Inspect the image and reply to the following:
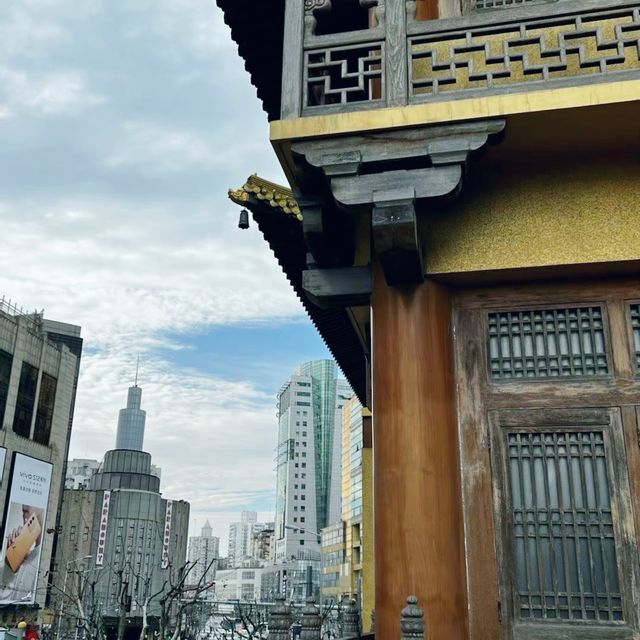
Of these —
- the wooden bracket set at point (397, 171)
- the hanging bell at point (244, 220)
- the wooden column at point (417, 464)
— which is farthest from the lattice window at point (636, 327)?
the hanging bell at point (244, 220)

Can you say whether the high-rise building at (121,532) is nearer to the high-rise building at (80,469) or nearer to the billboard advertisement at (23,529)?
the billboard advertisement at (23,529)

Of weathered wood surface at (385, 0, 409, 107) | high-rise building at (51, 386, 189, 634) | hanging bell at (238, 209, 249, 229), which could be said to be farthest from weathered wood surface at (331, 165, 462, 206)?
high-rise building at (51, 386, 189, 634)

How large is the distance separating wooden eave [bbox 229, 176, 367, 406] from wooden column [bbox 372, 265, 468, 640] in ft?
11.1

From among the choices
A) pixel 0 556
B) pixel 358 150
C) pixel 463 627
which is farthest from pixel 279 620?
pixel 0 556

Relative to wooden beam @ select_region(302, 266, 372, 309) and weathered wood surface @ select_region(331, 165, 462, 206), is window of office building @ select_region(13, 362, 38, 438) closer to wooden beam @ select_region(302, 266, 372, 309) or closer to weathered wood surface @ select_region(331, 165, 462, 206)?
wooden beam @ select_region(302, 266, 372, 309)

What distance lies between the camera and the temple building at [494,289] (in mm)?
5078

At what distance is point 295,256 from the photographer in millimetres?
10156

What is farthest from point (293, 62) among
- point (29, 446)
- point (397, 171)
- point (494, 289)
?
point (29, 446)

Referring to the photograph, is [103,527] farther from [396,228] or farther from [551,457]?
[396,228]

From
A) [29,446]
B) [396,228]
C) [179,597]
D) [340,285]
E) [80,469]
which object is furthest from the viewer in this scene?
[80,469]

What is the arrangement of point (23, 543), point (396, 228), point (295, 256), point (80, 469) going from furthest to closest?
point (80, 469), point (23, 543), point (295, 256), point (396, 228)

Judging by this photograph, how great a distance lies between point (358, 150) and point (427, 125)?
54 cm

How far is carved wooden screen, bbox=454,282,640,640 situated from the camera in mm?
5027

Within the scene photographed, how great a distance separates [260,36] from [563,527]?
542cm
